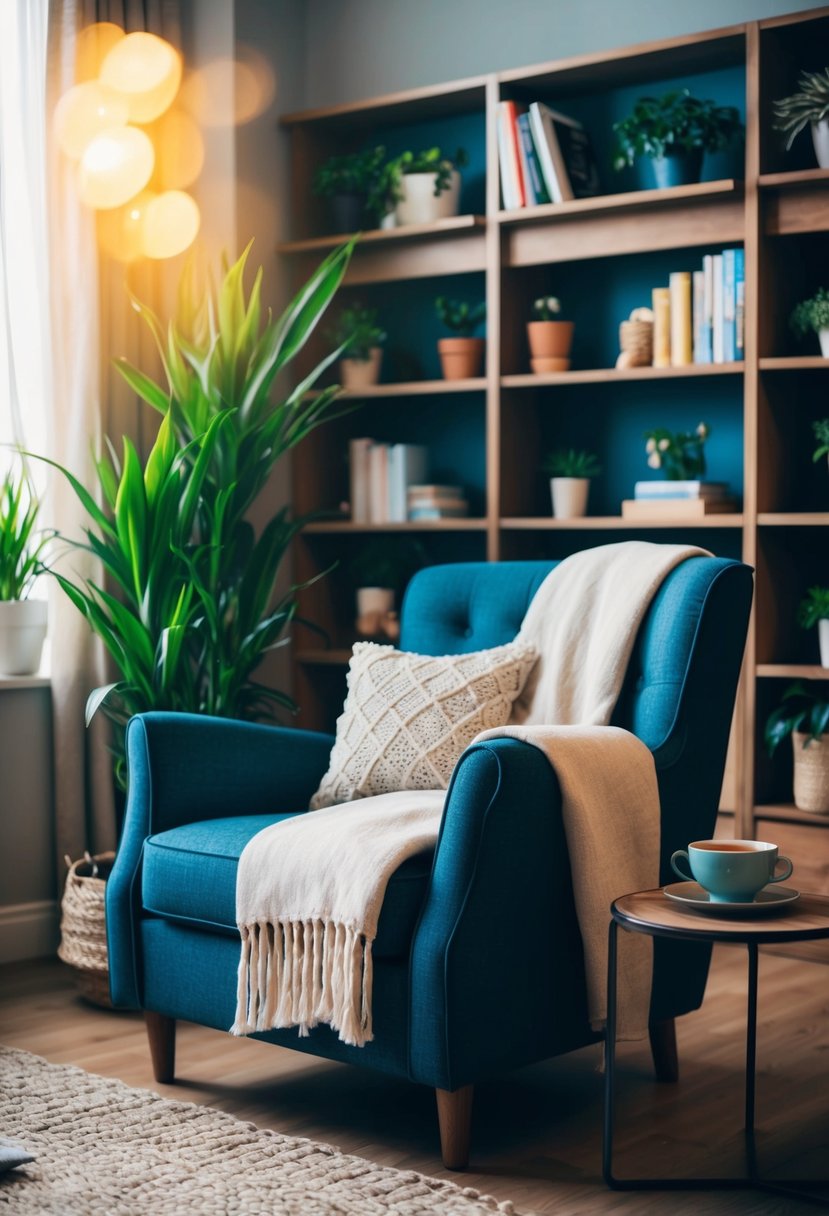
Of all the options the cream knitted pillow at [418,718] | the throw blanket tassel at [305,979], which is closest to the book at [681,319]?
the cream knitted pillow at [418,718]

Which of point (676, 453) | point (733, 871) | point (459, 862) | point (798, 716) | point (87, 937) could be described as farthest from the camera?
point (676, 453)

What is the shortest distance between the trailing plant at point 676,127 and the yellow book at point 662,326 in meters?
0.33

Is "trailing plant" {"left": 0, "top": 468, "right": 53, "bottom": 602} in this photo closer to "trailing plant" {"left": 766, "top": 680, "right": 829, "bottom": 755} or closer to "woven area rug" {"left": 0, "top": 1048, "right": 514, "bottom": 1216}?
"woven area rug" {"left": 0, "top": 1048, "right": 514, "bottom": 1216}

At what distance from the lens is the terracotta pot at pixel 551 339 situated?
151 inches

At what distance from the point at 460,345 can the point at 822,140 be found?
109 cm

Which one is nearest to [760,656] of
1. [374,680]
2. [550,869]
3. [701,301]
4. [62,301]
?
[701,301]

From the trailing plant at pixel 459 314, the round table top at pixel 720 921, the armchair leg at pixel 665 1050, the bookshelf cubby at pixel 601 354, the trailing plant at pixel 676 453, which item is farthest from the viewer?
the trailing plant at pixel 459 314

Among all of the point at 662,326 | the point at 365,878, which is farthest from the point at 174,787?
the point at 662,326

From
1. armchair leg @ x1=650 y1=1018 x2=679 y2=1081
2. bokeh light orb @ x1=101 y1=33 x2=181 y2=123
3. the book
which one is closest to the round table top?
armchair leg @ x1=650 y1=1018 x2=679 y2=1081

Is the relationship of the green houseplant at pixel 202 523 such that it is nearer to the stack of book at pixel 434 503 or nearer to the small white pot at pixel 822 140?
the stack of book at pixel 434 503

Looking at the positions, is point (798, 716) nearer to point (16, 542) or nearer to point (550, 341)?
point (550, 341)

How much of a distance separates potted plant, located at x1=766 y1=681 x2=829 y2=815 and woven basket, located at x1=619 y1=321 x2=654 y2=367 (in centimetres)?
90

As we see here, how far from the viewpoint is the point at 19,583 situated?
3.50 metres

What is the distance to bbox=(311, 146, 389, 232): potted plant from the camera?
4070mm
